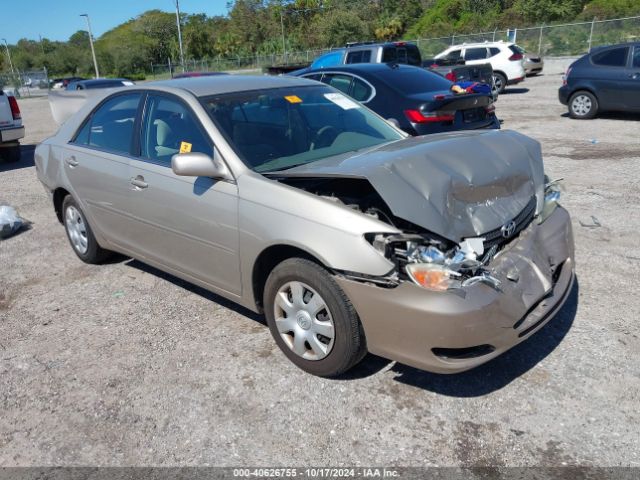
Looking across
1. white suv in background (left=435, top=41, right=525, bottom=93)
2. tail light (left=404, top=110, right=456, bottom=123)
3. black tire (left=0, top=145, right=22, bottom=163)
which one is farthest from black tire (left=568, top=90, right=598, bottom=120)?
black tire (left=0, top=145, right=22, bottom=163)

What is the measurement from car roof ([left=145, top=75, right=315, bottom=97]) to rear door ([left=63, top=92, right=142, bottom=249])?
0.40 metres

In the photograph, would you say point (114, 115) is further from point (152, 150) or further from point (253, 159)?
point (253, 159)

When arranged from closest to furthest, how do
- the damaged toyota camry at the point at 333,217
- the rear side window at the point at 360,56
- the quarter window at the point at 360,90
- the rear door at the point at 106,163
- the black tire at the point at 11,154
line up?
1. the damaged toyota camry at the point at 333,217
2. the rear door at the point at 106,163
3. the quarter window at the point at 360,90
4. the black tire at the point at 11,154
5. the rear side window at the point at 360,56

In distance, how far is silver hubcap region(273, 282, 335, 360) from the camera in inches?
126

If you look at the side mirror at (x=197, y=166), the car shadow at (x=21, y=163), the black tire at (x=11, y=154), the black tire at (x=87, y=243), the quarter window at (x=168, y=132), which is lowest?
the car shadow at (x=21, y=163)

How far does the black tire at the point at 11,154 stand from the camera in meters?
11.8

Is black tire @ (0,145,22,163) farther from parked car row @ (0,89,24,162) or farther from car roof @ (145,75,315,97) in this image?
car roof @ (145,75,315,97)

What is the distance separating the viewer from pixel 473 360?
286 cm

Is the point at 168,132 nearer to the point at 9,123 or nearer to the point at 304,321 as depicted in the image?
the point at 304,321

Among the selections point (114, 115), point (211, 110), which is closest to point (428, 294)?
point (211, 110)

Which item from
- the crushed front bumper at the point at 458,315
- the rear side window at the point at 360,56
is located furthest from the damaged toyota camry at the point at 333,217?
the rear side window at the point at 360,56

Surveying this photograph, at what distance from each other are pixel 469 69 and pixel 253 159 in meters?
14.3

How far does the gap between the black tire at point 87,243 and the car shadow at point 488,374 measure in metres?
3.19

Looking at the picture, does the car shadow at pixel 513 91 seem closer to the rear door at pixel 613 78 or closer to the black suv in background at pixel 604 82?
the black suv in background at pixel 604 82
